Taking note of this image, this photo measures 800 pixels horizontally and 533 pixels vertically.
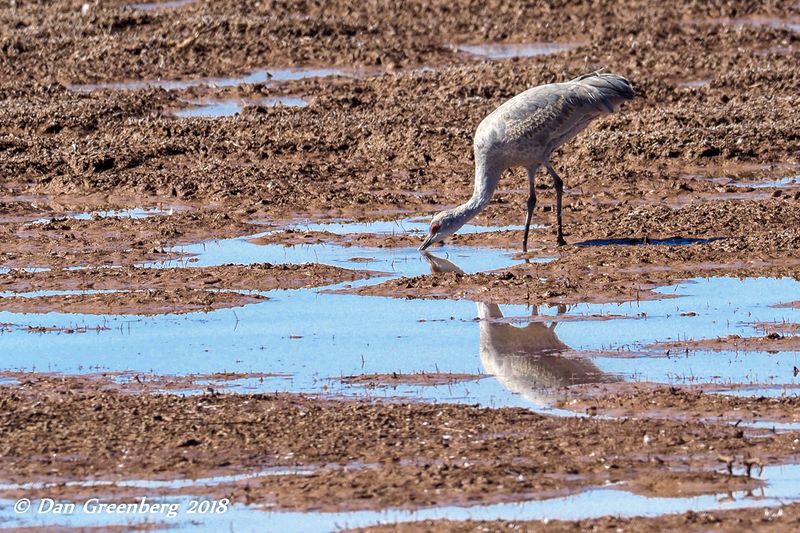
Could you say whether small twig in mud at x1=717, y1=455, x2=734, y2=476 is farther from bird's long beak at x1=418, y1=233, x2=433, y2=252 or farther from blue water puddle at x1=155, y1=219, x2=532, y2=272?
bird's long beak at x1=418, y1=233, x2=433, y2=252

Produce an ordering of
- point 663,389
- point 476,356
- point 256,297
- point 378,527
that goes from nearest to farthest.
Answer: point 378,527
point 663,389
point 476,356
point 256,297

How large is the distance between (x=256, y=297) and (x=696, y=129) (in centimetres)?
890

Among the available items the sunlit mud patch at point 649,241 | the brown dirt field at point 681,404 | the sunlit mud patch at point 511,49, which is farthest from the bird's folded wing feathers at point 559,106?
the sunlit mud patch at point 511,49

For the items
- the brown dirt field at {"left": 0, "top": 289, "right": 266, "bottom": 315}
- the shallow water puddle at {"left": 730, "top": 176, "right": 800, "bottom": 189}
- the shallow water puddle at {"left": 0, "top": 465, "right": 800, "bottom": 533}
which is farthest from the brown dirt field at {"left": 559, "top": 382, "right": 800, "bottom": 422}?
the shallow water puddle at {"left": 730, "top": 176, "right": 800, "bottom": 189}

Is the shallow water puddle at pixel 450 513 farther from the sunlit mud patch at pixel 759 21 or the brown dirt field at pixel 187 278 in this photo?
the sunlit mud patch at pixel 759 21

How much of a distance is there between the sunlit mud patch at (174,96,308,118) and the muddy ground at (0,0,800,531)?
30 cm

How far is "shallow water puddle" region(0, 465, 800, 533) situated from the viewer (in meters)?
8.66

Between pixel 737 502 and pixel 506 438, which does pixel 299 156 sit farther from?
pixel 737 502

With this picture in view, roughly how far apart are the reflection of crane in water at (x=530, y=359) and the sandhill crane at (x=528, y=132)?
2.30m

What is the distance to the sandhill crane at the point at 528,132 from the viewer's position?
16.2 meters

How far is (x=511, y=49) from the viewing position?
104 feet

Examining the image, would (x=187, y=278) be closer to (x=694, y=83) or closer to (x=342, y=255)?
(x=342, y=255)

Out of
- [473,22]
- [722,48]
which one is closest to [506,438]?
[722,48]

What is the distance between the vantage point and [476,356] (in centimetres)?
1259
